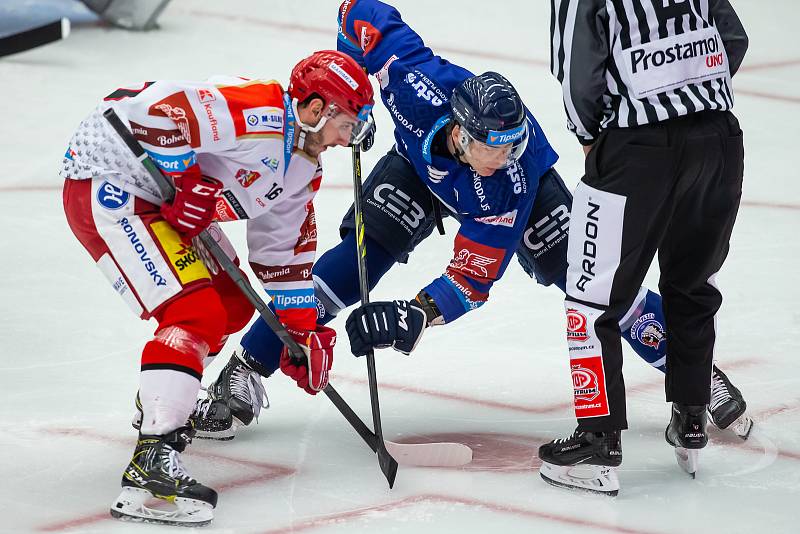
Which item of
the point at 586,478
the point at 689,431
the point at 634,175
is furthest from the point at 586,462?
the point at 634,175

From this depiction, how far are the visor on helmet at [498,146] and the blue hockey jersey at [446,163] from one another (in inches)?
2.3

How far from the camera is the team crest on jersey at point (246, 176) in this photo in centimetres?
294

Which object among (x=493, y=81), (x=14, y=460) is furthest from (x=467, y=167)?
(x=14, y=460)

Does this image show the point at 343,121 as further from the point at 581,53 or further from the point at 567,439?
the point at 567,439

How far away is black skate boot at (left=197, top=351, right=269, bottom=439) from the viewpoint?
3.28m

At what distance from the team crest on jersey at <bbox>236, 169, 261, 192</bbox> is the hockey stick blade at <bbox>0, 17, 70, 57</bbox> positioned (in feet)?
14.7

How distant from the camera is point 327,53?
2941 millimetres

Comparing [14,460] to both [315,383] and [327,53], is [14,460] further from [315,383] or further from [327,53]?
[327,53]

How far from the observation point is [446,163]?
10.7ft

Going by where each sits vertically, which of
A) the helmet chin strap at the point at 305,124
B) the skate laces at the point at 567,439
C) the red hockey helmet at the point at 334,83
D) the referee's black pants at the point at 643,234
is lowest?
the skate laces at the point at 567,439

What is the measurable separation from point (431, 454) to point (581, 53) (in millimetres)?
1066

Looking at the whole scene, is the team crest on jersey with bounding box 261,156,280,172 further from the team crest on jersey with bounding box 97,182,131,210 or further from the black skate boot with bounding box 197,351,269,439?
the black skate boot with bounding box 197,351,269,439

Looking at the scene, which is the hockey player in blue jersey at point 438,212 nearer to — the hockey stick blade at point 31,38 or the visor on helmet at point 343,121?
the visor on helmet at point 343,121

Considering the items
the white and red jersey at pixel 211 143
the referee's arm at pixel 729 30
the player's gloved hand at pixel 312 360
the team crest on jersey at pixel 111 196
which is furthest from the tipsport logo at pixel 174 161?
the referee's arm at pixel 729 30
